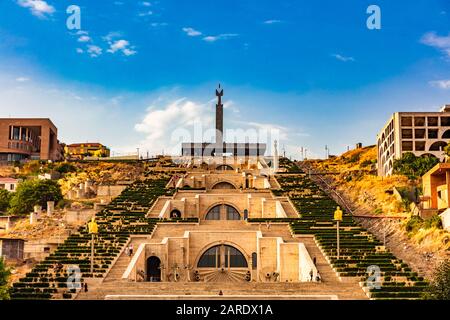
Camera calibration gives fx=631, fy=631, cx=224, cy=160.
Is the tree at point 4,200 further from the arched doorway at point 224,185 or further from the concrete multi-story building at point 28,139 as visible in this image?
the concrete multi-story building at point 28,139

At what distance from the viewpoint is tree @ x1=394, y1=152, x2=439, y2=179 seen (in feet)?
267

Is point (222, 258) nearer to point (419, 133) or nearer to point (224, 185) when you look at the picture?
point (224, 185)

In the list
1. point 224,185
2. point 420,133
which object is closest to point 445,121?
point 420,133

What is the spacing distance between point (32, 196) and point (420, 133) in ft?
179

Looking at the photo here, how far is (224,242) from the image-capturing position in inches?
2032

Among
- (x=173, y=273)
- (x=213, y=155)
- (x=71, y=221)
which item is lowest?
(x=173, y=273)

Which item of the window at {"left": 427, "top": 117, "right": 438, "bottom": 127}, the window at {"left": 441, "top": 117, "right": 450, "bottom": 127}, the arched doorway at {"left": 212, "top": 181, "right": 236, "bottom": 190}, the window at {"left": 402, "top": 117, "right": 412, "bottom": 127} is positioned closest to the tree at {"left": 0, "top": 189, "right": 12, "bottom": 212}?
the arched doorway at {"left": 212, "top": 181, "right": 236, "bottom": 190}

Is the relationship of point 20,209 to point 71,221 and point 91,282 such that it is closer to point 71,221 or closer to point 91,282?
point 71,221

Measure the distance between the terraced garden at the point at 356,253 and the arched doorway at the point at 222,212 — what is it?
6.85 metres

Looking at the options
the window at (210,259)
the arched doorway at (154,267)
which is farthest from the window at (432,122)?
the arched doorway at (154,267)

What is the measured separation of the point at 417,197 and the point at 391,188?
27.2ft

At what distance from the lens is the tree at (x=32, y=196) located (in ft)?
253
